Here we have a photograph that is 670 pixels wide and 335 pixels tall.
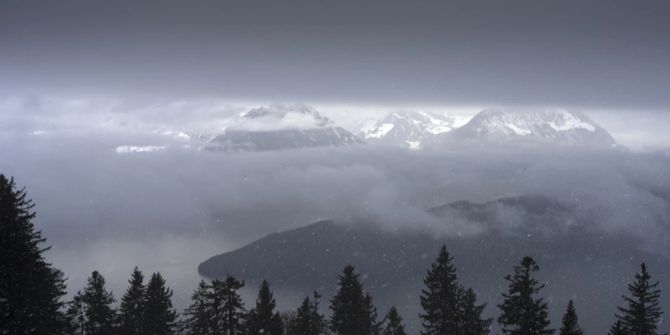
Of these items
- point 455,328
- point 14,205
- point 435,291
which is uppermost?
point 14,205

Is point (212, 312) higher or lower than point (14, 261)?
lower

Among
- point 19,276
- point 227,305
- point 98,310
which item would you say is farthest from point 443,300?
point 98,310

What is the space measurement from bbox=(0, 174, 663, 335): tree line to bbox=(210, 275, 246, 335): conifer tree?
0.20ft

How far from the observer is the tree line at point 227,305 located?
71.1ft

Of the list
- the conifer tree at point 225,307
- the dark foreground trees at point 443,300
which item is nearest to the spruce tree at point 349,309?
the dark foreground trees at point 443,300

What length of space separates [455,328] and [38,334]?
851 inches

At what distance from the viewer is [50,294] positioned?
2344 centimetres

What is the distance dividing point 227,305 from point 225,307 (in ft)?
0.54

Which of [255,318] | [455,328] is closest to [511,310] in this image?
[455,328]

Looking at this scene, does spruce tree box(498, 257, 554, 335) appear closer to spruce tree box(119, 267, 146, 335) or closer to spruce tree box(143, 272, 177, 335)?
spruce tree box(143, 272, 177, 335)

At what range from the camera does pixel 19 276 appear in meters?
21.3

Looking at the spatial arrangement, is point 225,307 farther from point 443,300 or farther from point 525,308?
point 525,308

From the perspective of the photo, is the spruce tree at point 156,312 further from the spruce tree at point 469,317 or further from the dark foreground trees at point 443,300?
the spruce tree at point 469,317

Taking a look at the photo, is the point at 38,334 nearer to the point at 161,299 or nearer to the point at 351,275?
the point at 161,299
